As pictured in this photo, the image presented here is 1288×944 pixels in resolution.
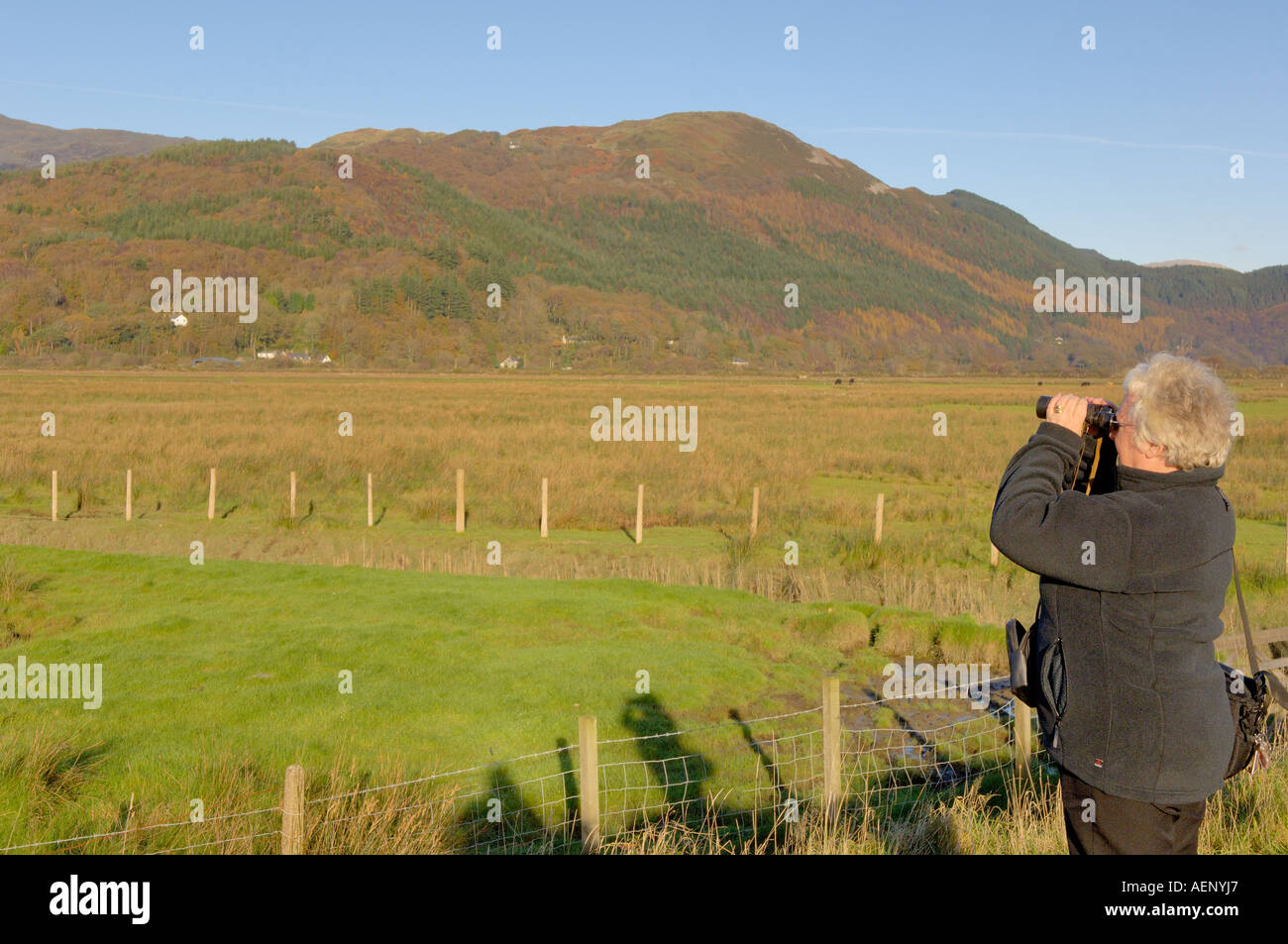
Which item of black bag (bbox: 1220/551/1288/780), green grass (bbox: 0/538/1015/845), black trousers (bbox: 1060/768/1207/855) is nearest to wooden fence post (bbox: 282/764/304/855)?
green grass (bbox: 0/538/1015/845)

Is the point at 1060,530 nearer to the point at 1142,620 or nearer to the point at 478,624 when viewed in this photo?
the point at 1142,620

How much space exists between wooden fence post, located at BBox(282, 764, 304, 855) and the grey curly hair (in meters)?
3.66

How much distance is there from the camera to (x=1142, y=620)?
8.68ft

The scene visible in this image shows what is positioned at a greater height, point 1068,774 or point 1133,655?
point 1133,655

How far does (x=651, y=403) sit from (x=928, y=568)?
38871 millimetres

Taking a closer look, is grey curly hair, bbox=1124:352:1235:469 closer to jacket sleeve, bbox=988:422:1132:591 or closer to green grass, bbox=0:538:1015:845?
jacket sleeve, bbox=988:422:1132:591

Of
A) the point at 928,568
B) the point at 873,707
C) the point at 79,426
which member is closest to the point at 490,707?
the point at 873,707

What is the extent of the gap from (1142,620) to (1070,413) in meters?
0.65

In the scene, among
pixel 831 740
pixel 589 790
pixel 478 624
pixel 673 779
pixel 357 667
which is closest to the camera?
pixel 589 790

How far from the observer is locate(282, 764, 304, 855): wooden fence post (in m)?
4.31

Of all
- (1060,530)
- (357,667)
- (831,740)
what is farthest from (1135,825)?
(357,667)

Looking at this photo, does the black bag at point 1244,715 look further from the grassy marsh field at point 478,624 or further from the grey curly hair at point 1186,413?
the grassy marsh field at point 478,624

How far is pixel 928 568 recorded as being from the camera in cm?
1819
